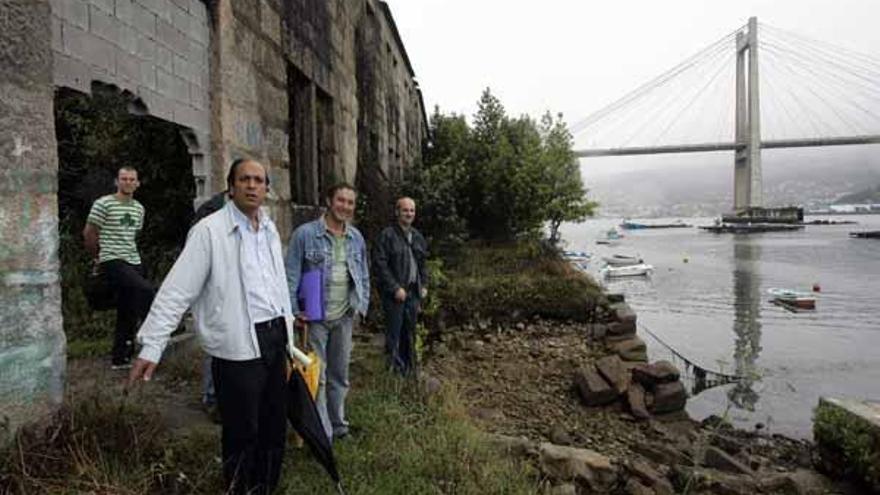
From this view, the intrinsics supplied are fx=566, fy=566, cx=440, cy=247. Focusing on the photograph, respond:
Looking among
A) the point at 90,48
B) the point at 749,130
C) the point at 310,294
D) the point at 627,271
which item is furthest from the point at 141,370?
the point at 749,130

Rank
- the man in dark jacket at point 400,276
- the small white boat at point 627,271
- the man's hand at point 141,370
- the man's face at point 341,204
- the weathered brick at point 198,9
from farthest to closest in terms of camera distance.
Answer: the small white boat at point 627,271
the man in dark jacket at point 400,276
the weathered brick at point 198,9
the man's face at point 341,204
the man's hand at point 141,370

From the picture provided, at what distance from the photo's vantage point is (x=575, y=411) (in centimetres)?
765

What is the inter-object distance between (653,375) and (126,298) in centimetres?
716

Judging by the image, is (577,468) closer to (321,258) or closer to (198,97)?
(321,258)

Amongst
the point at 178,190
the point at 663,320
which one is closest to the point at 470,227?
the point at 663,320

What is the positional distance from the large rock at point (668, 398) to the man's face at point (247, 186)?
714cm

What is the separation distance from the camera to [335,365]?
385 cm

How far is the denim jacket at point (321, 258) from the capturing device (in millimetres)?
3586

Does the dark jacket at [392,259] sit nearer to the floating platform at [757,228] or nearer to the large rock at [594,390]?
the large rock at [594,390]

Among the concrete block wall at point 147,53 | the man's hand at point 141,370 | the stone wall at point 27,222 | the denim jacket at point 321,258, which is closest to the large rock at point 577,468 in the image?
the denim jacket at point 321,258

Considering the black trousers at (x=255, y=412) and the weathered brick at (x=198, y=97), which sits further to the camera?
the weathered brick at (x=198, y=97)

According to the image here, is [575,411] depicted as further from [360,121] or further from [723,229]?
[723,229]

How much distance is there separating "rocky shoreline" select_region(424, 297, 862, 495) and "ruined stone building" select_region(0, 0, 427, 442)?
3079 mm

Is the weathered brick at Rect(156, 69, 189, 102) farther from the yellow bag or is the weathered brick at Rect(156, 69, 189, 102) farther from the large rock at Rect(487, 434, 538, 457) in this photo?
the large rock at Rect(487, 434, 538, 457)
